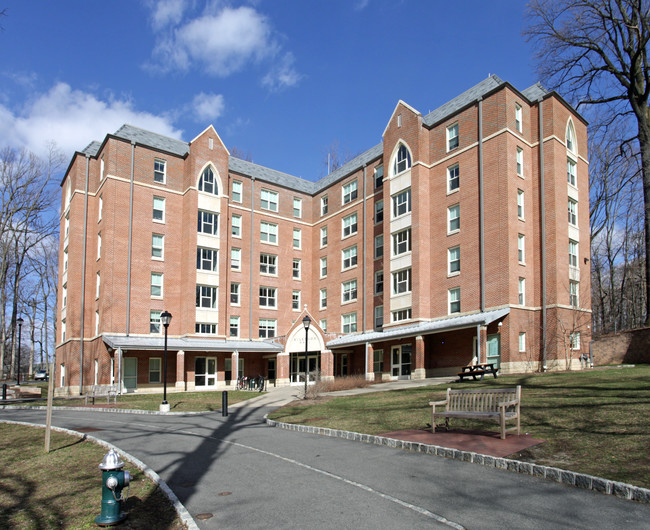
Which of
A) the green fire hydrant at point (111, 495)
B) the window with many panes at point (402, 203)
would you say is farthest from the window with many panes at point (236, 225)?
the green fire hydrant at point (111, 495)

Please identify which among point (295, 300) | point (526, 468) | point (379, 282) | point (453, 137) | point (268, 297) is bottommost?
point (526, 468)

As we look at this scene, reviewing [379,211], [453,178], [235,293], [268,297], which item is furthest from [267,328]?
[453,178]

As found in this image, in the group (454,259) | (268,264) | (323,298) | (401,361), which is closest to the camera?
(454,259)

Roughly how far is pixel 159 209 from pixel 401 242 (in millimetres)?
17498

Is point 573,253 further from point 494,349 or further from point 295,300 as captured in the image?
point 295,300

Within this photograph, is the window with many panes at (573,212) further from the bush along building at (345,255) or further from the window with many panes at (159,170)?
the window with many panes at (159,170)

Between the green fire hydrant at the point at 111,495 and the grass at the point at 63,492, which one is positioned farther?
the grass at the point at 63,492

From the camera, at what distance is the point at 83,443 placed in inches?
505

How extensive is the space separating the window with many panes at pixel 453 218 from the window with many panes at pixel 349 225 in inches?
406

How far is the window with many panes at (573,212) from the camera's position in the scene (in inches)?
1344

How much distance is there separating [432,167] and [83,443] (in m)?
28.8

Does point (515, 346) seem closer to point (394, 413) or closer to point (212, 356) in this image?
point (394, 413)

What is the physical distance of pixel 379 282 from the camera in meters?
40.7

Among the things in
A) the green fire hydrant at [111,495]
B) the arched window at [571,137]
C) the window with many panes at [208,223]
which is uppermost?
the arched window at [571,137]
